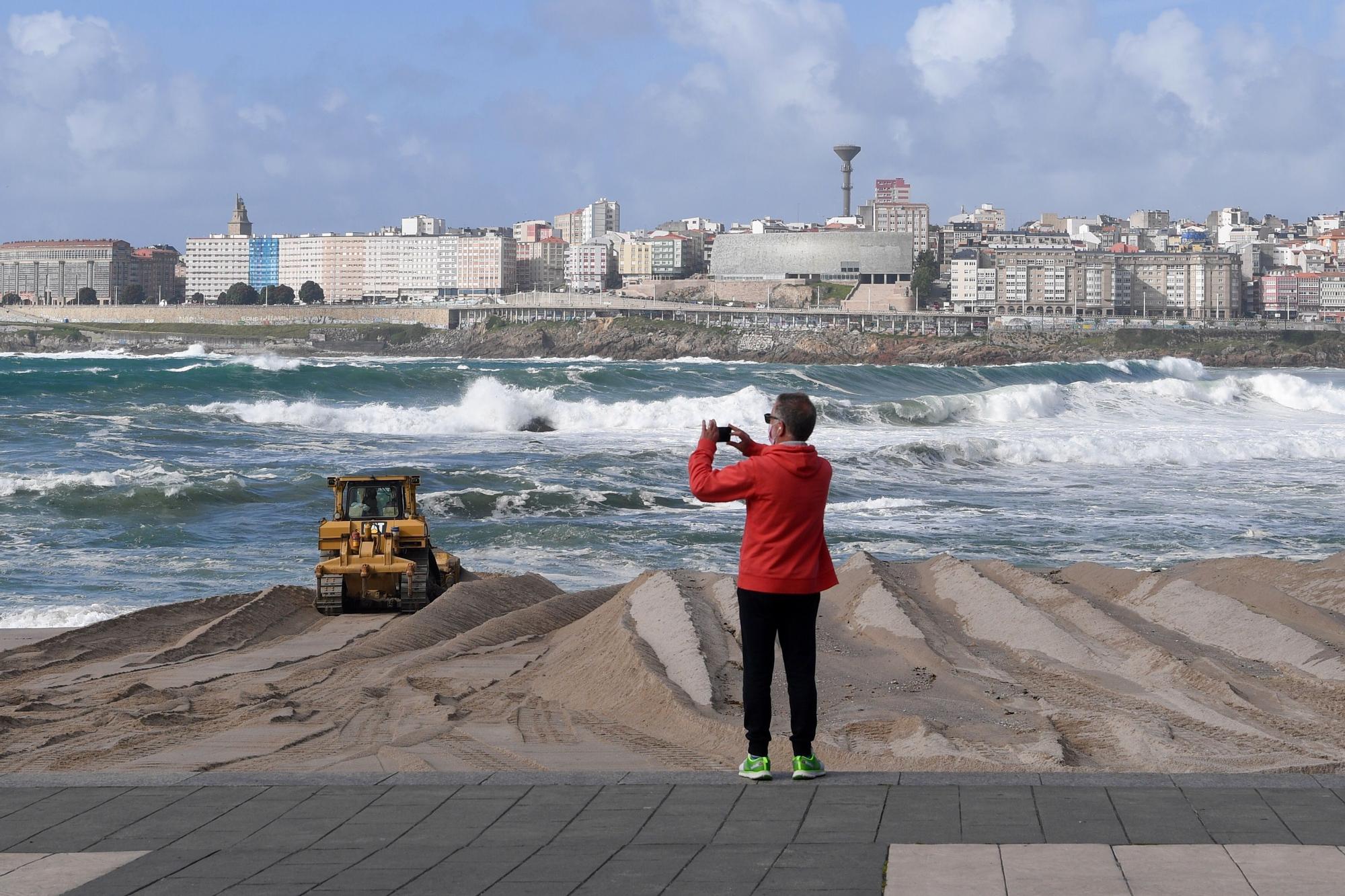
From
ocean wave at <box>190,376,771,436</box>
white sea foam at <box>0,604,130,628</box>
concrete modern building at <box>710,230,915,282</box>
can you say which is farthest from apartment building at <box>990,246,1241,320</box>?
white sea foam at <box>0,604,130,628</box>

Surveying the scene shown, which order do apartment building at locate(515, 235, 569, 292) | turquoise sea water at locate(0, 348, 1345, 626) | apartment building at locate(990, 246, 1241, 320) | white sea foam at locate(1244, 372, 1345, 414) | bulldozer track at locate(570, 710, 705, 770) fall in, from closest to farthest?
bulldozer track at locate(570, 710, 705, 770) < turquoise sea water at locate(0, 348, 1345, 626) < white sea foam at locate(1244, 372, 1345, 414) < apartment building at locate(990, 246, 1241, 320) < apartment building at locate(515, 235, 569, 292)

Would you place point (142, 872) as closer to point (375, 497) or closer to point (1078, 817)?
point (1078, 817)

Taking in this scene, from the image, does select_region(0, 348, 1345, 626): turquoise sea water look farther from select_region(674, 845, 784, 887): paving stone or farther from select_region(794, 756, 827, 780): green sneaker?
select_region(674, 845, 784, 887): paving stone

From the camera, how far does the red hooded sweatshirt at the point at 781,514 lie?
5285 millimetres

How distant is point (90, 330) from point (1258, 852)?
14010 centimetres

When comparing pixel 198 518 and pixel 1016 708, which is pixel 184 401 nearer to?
pixel 198 518

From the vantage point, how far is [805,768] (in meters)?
5.47

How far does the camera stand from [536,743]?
7004 mm

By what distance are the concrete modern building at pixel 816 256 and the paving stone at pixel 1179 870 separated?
531 ft

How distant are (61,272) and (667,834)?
661 feet

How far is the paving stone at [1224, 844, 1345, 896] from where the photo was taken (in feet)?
13.0

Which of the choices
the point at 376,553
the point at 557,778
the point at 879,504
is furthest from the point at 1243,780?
the point at 879,504

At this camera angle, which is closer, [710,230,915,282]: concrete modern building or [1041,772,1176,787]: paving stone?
[1041,772,1176,787]: paving stone

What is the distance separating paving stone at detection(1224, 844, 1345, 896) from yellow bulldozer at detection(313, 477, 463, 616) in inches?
398
